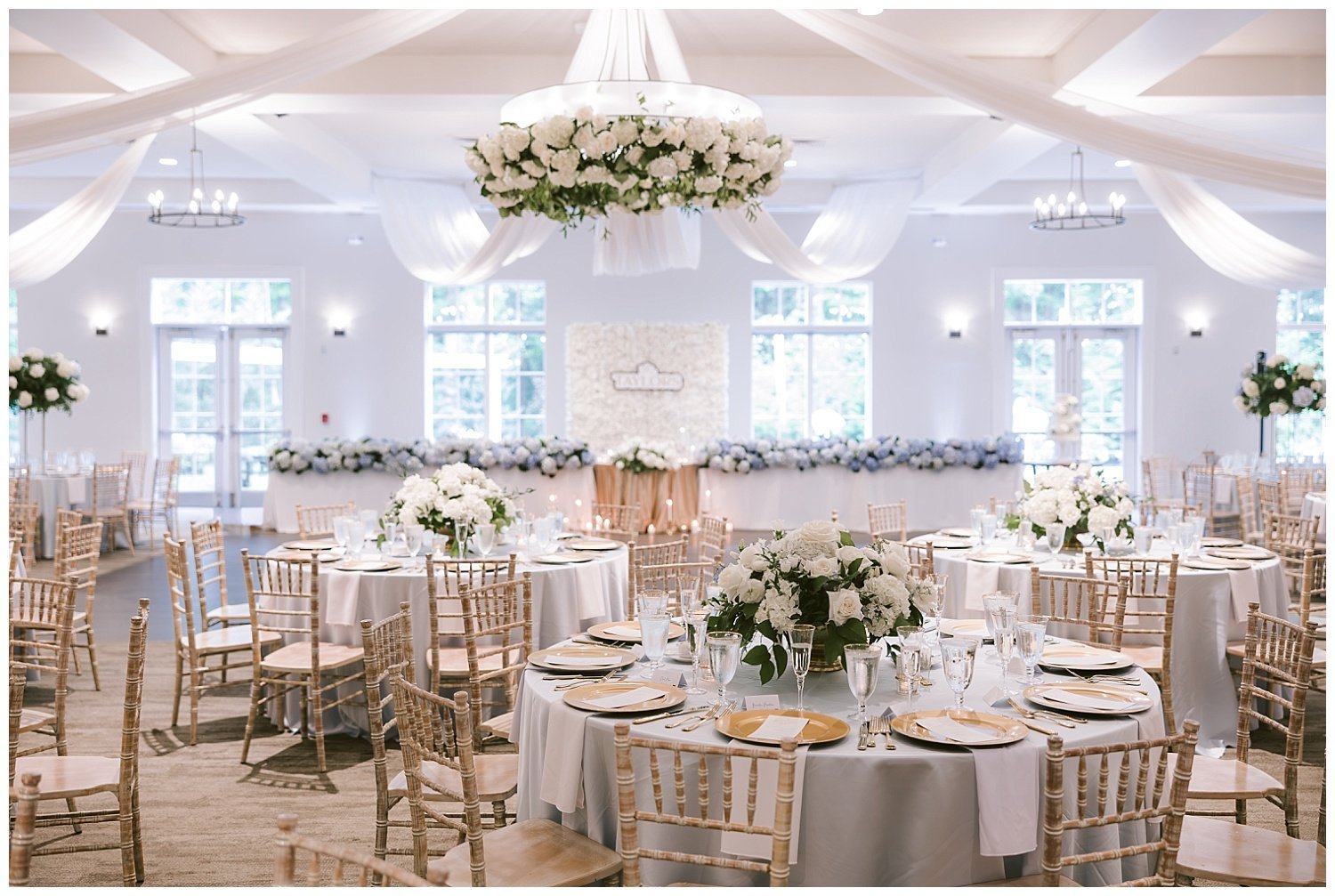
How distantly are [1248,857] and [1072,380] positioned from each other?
1276 cm

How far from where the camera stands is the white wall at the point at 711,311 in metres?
14.3

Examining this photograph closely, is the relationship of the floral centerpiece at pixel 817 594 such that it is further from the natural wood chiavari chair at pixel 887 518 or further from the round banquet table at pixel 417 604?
the natural wood chiavari chair at pixel 887 518

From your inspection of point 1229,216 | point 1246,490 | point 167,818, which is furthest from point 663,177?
point 1246,490

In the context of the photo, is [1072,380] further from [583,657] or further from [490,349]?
[583,657]

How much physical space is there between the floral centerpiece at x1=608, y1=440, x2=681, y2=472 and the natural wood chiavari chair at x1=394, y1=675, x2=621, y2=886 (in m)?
8.09

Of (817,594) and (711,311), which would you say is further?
(711,311)

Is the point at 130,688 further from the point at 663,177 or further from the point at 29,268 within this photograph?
the point at 29,268

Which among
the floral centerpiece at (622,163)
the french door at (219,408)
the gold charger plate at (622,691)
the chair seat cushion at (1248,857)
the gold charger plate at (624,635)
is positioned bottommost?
the chair seat cushion at (1248,857)

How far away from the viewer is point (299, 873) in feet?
11.9

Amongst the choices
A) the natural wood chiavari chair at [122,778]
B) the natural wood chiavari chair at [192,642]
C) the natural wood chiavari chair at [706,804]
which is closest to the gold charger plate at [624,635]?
the natural wood chiavari chair at [706,804]

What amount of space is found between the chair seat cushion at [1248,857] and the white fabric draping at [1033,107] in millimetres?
3068

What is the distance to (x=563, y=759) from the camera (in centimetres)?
280

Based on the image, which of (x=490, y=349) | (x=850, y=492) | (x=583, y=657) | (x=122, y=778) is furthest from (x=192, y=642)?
(x=490, y=349)

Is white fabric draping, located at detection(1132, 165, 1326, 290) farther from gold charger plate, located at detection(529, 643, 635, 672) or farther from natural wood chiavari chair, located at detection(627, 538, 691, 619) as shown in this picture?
gold charger plate, located at detection(529, 643, 635, 672)
